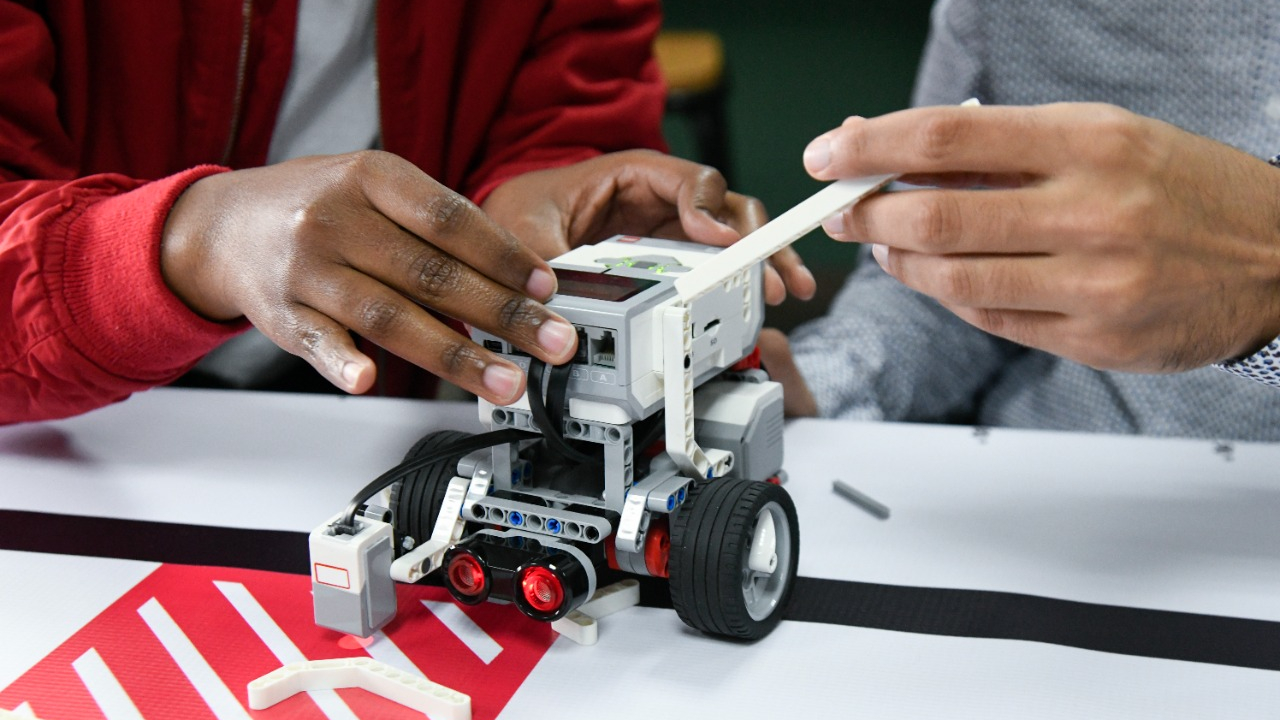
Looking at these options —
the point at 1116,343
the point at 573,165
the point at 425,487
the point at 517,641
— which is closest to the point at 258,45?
the point at 573,165

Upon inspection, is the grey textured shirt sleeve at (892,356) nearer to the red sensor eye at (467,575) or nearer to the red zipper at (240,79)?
the red sensor eye at (467,575)

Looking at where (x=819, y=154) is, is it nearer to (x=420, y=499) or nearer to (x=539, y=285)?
(x=539, y=285)

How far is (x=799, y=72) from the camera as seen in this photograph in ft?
10.9

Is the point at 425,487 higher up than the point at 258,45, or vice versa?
the point at 258,45

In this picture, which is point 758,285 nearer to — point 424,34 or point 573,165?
point 573,165

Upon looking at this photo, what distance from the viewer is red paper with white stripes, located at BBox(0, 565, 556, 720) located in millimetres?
702

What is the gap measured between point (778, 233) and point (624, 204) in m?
0.44

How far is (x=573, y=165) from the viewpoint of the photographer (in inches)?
46.1

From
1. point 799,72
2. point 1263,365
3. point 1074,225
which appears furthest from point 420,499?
point 799,72

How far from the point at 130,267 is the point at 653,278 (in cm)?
39

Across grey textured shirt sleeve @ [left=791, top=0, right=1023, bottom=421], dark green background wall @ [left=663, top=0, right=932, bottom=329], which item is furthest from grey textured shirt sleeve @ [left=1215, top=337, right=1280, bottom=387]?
dark green background wall @ [left=663, top=0, right=932, bottom=329]

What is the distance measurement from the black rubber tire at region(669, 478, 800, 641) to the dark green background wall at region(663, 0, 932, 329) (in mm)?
2481

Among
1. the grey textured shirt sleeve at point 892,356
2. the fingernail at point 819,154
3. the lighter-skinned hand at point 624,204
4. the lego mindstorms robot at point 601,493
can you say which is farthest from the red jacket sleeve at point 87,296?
the grey textured shirt sleeve at point 892,356

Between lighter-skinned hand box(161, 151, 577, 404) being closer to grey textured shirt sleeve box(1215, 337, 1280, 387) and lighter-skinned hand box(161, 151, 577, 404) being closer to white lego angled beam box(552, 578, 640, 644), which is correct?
white lego angled beam box(552, 578, 640, 644)
